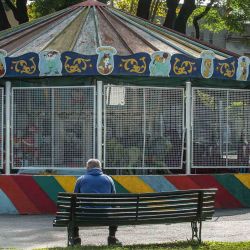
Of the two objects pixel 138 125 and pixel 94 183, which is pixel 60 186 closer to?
pixel 138 125

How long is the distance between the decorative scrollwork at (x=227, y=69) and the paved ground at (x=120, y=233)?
387 centimetres

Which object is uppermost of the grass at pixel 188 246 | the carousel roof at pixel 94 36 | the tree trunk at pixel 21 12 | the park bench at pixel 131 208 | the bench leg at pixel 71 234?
the tree trunk at pixel 21 12

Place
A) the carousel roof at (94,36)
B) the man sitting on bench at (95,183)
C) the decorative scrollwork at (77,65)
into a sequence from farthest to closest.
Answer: the carousel roof at (94,36), the decorative scrollwork at (77,65), the man sitting on bench at (95,183)

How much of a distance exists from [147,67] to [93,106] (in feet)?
5.06

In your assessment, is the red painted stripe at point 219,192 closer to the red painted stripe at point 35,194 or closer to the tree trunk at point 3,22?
the red painted stripe at point 35,194

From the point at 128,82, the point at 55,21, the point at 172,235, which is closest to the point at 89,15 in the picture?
the point at 55,21

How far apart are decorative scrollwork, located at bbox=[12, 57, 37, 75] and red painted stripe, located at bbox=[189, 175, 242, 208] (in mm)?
4443

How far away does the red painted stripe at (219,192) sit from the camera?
50.3 feet

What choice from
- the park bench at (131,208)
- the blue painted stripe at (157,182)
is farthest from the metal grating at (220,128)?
the park bench at (131,208)

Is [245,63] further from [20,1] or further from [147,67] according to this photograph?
[20,1]

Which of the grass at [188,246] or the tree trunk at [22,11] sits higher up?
the tree trunk at [22,11]

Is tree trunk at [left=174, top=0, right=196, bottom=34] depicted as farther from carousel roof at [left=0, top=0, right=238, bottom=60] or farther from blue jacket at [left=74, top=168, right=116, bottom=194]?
blue jacket at [left=74, top=168, right=116, bottom=194]

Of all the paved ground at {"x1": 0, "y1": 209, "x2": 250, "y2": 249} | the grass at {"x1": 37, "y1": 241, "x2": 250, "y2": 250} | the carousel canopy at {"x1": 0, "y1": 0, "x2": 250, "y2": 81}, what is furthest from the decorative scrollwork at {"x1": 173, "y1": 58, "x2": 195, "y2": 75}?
the grass at {"x1": 37, "y1": 241, "x2": 250, "y2": 250}

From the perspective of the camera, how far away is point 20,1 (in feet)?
94.2
